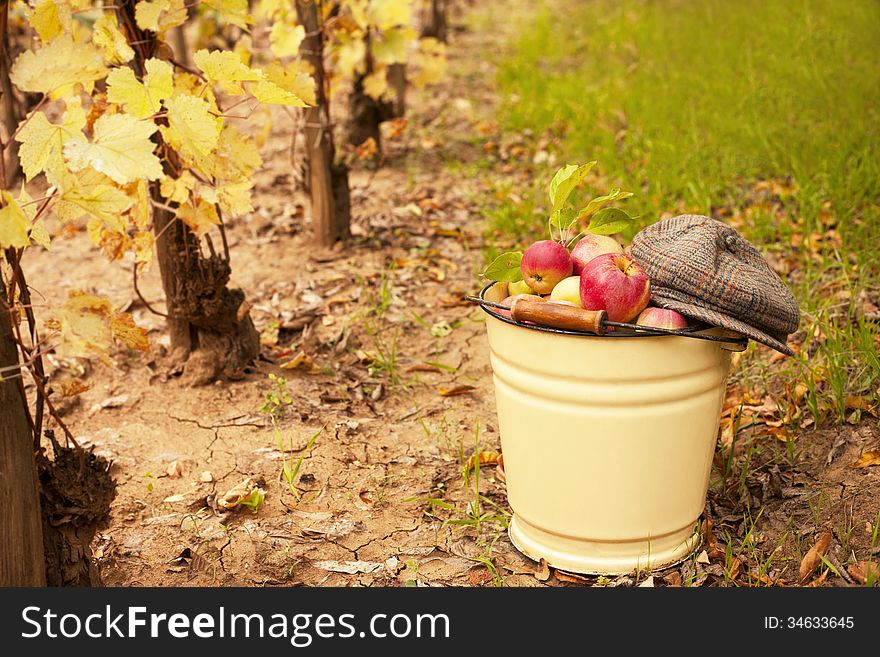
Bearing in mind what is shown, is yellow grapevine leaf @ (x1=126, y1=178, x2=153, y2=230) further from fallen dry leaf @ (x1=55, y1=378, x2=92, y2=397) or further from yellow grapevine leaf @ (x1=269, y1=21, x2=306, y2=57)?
yellow grapevine leaf @ (x1=269, y1=21, x2=306, y2=57)

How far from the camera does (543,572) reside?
2219 mm

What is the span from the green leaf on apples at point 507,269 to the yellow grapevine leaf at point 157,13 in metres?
1.04

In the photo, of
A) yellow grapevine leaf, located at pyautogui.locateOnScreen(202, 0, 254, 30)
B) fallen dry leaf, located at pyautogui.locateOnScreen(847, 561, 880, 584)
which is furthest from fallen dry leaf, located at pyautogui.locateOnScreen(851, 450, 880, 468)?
yellow grapevine leaf, located at pyautogui.locateOnScreen(202, 0, 254, 30)

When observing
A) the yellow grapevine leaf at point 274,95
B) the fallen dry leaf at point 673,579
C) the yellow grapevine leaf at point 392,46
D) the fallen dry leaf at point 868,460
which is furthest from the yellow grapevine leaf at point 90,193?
the yellow grapevine leaf at point 392,46

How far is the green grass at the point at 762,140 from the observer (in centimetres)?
311

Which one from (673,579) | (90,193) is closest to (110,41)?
(90,193)

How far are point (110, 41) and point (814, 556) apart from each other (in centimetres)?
212

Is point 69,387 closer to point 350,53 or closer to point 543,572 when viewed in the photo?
point 543,572

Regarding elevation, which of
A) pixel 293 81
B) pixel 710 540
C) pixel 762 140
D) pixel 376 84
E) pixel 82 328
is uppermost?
pixel 293 81

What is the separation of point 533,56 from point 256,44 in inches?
107

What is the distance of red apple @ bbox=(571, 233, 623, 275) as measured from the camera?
85.4 inches

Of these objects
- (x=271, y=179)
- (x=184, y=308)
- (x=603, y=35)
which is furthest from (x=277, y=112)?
(x=184, y=308)

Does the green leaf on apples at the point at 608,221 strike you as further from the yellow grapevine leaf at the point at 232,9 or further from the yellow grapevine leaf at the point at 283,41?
the yellow grapevine leaf at the point at 283,41
